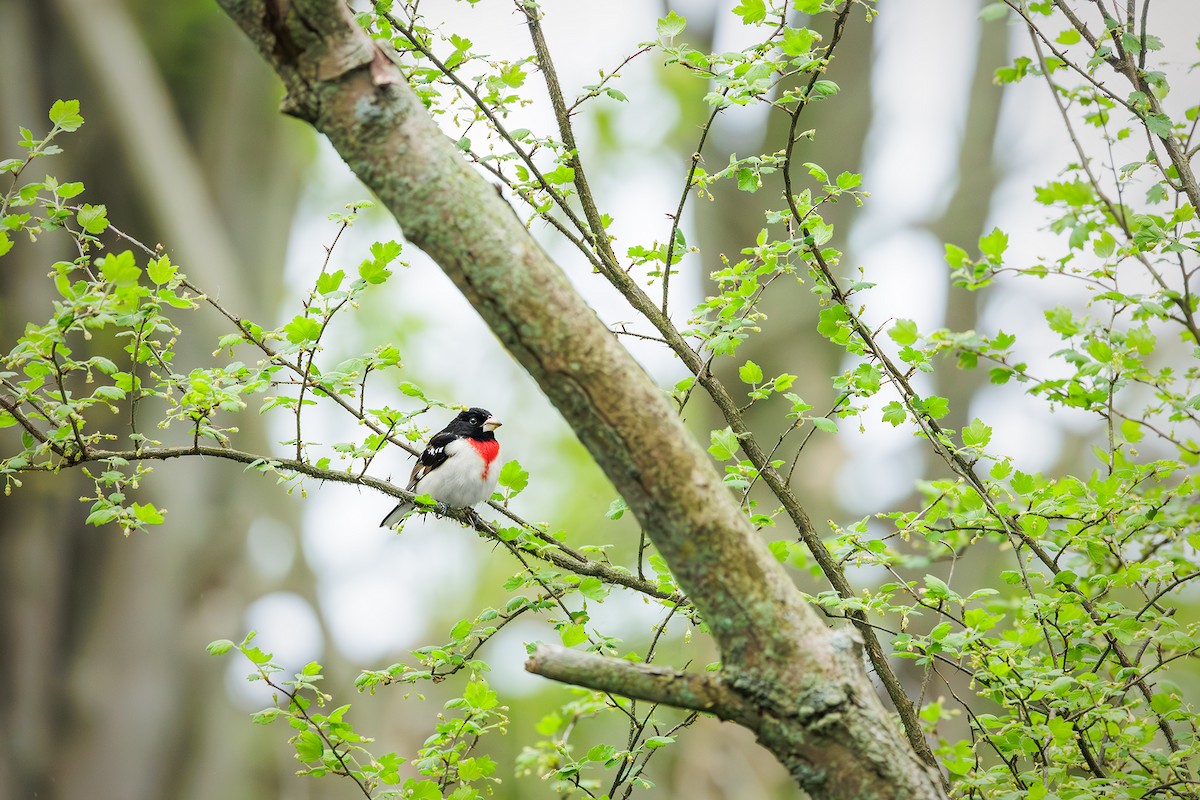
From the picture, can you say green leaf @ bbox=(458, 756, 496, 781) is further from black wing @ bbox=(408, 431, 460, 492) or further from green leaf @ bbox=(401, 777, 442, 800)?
black wing @ bbox=(408, 431, 460, 492)

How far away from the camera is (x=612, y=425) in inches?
66.4

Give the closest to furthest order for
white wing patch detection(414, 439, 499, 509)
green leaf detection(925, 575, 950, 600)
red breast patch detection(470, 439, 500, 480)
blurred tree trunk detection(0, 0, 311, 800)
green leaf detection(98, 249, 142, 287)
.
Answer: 1. green leaf detection(98, 249, 142, 287)
2. green leaf detection(925, 575, 950, 600)
3. white wing patch detection(414, 439, 499, 509)
4. red breast patch detection(470, 439, 500, 480)
5. blurred tree trunk detection(0, 0, 311, 800)

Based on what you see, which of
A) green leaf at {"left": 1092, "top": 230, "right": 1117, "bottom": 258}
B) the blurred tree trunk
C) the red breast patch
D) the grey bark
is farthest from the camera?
the blurred tree trunk

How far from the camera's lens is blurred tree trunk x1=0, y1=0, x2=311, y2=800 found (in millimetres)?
8812

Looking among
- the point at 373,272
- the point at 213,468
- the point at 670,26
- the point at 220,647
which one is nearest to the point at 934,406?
the point at 670,26

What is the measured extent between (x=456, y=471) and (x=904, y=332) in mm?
2680

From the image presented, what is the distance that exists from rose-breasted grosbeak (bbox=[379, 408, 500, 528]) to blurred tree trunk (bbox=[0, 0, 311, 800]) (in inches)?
204

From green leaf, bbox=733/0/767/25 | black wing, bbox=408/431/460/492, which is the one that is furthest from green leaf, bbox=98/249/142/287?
black wing, bbox=408/431/460/492

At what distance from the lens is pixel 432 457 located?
4.81 m

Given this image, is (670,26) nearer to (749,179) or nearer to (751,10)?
(751,10)

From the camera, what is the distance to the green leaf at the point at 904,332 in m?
2.64

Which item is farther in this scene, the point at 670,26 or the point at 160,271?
the point at 670,26

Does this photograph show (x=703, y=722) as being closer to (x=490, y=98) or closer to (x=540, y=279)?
(x=490, y=98)

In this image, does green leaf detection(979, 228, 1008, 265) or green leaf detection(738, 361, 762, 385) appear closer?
green leaf detection(979, 228, 1008, 265)
